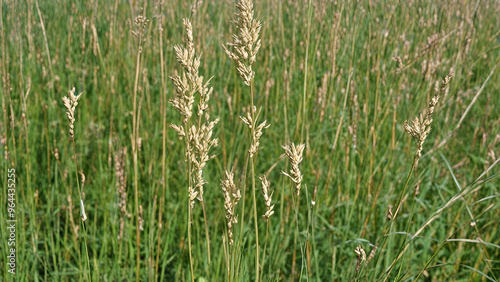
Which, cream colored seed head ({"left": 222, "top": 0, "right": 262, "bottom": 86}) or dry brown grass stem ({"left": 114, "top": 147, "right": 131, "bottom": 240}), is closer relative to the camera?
cream colored seed head ({"left": 222, "top": 0, "right": 262, "bottom": 86})

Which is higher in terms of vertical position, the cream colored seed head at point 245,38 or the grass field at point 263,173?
the cream colored seed head at point 245,38

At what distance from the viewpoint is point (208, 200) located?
2066mm

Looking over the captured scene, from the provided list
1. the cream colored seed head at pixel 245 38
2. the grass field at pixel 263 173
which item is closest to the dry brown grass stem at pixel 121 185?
the grass field at pixel 263 173

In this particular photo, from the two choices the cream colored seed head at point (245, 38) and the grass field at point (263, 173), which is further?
the grass field at point (263, 173)

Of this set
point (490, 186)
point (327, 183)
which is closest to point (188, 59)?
point (327, 183)

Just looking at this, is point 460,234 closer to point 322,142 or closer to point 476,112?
point 322,142

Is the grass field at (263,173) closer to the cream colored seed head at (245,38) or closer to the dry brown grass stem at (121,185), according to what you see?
the dry brown grass stem at (121,185)

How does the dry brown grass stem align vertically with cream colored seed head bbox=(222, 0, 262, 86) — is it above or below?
below

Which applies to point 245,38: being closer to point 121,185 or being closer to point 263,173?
point 121,185

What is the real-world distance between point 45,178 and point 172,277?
0.94m

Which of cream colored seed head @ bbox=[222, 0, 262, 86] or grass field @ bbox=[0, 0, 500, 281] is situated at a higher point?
cream colored seed head @ bbox=[222, 0, 262, 86]

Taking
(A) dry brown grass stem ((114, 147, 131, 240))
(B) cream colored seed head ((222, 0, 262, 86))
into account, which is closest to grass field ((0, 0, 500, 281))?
(A) dry brown grass stem ((114, 147, 131, 240))

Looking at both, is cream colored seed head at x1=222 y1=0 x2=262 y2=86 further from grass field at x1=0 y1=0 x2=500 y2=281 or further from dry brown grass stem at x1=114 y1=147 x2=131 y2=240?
dry brown grass stem at x1=114 y1=147 x2=131 y2=240

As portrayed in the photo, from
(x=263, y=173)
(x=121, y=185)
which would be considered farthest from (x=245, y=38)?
(x=263, y=173)
